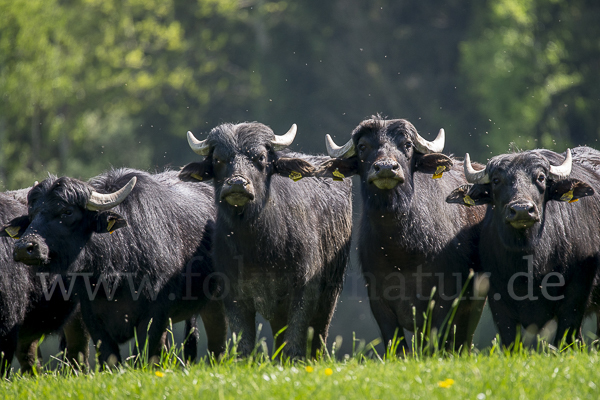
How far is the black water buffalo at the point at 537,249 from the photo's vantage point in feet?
23.6

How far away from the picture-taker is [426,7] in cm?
3331

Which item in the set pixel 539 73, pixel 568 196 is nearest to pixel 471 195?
pixel 568 196

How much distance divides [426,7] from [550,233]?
27.6 metres

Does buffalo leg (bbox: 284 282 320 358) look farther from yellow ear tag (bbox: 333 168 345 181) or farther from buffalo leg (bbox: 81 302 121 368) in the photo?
buffalo leg (bbox: 81 302 121 368)

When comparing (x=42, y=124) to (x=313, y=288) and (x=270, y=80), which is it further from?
(x=313, y=288)

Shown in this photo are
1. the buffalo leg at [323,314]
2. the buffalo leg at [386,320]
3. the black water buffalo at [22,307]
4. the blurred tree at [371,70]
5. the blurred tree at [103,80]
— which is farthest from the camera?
the blurred tree at [371,70]

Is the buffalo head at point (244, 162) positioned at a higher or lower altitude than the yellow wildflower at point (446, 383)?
higher

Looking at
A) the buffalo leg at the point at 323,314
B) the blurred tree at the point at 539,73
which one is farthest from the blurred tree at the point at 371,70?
the buffalo leg at the point at 323,314

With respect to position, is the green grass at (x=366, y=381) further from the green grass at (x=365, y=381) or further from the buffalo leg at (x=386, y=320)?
the buffalo leg at (x=386, y=320)

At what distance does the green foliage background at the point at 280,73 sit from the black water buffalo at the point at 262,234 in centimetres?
1692

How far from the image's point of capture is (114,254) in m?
7.75

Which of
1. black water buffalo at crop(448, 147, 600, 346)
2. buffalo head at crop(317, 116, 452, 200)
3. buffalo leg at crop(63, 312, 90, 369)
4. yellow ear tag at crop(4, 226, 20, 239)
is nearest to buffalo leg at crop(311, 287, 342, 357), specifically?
buffalo head at crop(317, 116, 452, 200)

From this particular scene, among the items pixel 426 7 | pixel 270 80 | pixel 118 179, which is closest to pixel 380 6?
pixel 426 7

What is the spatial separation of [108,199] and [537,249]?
4266 millimetres
